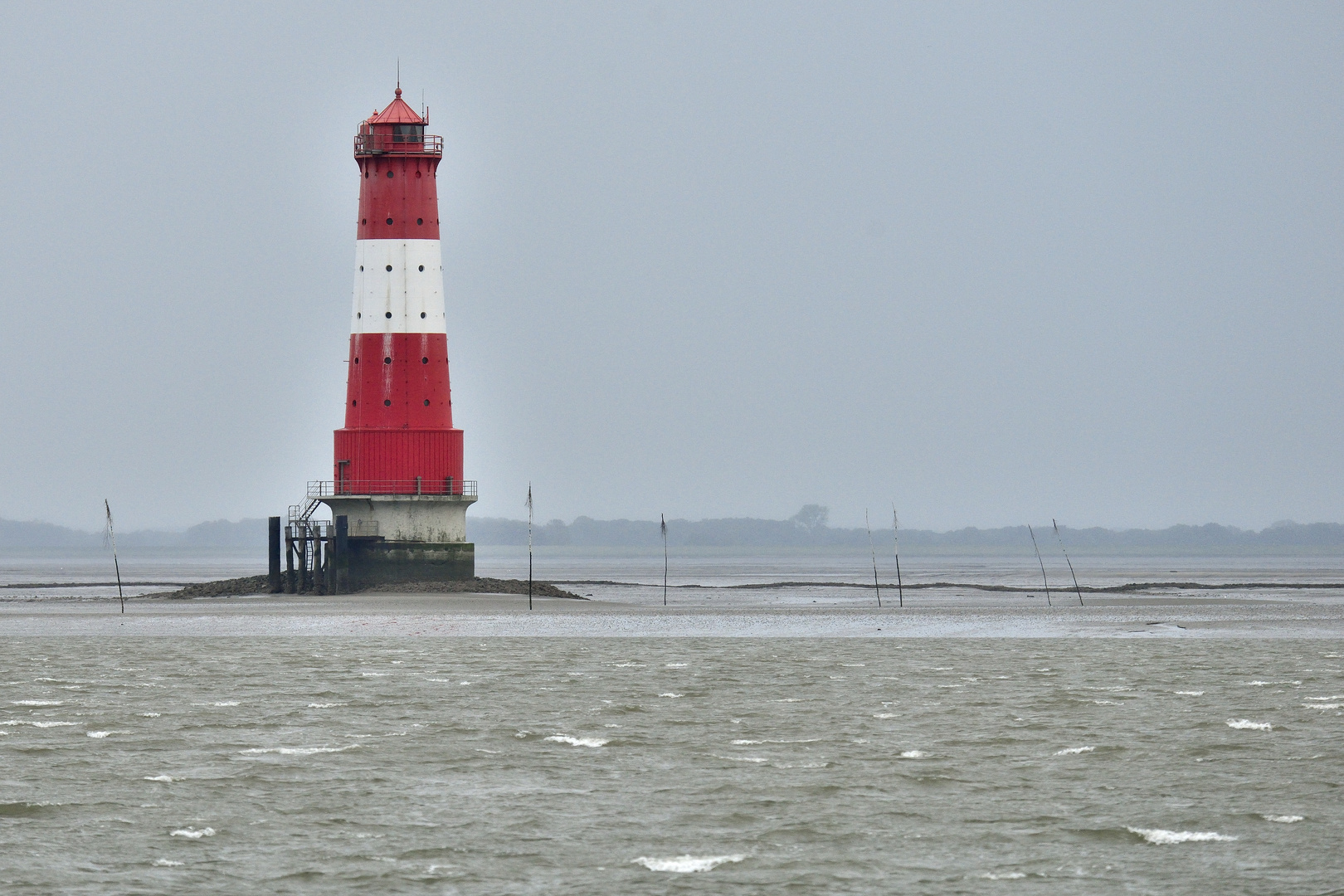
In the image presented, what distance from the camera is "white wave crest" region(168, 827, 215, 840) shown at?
1469cm

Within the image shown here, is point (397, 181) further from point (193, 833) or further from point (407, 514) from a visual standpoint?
point (193, 833)

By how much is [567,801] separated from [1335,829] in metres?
6.88

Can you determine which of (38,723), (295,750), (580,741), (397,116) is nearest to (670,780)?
(580,741)

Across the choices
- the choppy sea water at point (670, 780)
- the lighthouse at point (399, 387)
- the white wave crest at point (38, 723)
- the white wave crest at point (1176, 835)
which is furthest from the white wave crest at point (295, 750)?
the lighthouse at point (399, 387)

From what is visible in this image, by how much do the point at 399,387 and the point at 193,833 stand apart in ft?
146

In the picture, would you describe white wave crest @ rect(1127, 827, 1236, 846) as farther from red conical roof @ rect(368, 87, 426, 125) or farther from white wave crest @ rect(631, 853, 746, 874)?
red conical roof @ rect(368, 87, 426, 125)

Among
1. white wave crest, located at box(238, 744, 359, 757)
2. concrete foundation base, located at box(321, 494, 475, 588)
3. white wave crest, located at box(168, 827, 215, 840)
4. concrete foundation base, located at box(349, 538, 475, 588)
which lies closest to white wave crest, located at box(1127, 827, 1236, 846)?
white wave crest, located at box(168, 827, 215, 840)

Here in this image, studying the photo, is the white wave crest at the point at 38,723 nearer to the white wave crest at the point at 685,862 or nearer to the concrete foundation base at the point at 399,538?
the white wave crest at the point at 685,862

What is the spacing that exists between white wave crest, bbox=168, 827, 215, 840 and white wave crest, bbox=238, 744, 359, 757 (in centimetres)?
421

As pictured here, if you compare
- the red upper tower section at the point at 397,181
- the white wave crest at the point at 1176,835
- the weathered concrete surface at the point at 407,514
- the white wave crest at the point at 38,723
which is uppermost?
the red upper tower section at the point at 397,181

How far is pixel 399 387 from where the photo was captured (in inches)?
2304

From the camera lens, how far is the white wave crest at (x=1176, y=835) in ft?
47.5

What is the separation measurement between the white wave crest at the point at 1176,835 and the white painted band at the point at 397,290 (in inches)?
1804

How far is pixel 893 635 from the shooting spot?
41.1 metres
